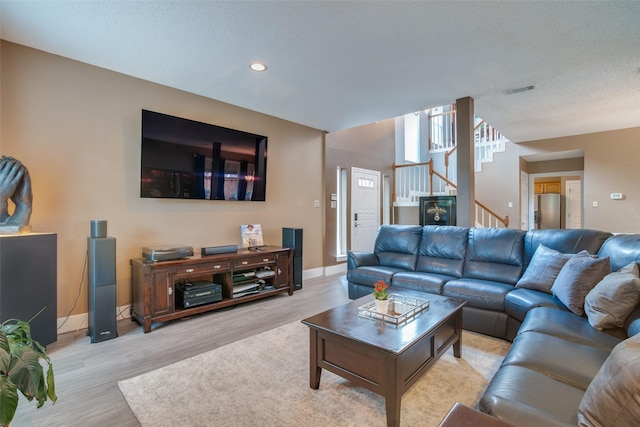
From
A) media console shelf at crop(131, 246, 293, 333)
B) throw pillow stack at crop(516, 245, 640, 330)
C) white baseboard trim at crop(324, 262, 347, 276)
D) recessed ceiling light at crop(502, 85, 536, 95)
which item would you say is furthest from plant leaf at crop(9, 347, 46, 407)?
recessed ceiling light at crop(502, 85, 536, 95)

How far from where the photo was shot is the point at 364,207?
6297 mm

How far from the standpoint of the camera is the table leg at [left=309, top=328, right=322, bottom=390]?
190 cm

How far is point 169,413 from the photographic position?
175 centimetres

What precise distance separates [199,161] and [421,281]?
9.67ft

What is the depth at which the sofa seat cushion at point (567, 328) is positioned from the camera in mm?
1751

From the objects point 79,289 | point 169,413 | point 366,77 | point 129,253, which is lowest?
point 169,413

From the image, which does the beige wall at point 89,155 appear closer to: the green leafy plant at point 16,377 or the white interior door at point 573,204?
the green leafy plant at point 16,377

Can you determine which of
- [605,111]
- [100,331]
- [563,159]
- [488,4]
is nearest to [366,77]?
[488,4]

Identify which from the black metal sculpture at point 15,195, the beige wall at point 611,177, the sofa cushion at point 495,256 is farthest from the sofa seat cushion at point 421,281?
the beige wall at point 611,177

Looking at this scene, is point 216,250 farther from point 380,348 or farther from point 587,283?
point 587,283

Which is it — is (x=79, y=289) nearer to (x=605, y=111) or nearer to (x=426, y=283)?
(x=426, y=283)

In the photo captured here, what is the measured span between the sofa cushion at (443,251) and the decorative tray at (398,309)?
133cm

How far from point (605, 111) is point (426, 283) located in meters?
4.11

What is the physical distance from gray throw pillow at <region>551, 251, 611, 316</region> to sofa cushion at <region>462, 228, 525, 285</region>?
665mm
